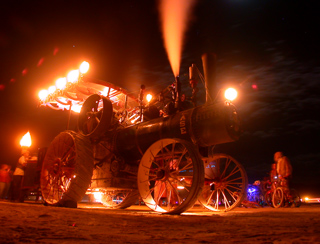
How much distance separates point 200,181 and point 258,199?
28.6 feet

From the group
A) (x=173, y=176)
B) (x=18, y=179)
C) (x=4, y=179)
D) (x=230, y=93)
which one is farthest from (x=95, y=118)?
(x=4, y=179)

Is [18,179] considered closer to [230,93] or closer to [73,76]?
[73,76]

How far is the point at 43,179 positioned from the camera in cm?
580

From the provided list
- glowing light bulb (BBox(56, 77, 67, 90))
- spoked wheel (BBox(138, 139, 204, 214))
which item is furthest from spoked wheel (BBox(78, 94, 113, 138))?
glowing light bulb (BBox(56, 77, 67, 90))

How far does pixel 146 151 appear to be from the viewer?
13.8ft

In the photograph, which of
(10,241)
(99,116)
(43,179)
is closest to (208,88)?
(99,116)

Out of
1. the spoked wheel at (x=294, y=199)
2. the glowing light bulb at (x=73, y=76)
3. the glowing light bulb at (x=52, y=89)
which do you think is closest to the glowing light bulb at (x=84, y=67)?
the glowing light bulb at (x=73, y=76)

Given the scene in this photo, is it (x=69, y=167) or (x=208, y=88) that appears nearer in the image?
(x=208, y=88)

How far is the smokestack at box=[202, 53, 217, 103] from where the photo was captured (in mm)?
4391

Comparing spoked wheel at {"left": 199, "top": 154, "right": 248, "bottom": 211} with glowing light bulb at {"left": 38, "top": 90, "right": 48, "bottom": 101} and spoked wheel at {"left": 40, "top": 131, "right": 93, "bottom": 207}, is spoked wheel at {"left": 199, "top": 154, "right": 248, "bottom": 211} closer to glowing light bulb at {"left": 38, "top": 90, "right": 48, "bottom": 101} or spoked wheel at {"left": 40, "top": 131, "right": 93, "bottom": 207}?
spoked wheel at {"left": 40, "top": 131, "right": 93, "bottom": 207}

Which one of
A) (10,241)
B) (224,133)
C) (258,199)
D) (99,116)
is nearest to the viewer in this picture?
(10,241)

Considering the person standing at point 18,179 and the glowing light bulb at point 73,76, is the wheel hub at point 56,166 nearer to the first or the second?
the person standing at point 18,179

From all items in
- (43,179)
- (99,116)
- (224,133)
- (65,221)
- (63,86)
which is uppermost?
(63,86)

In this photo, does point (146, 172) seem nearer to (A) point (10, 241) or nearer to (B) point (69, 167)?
(B) point (69, 167)
